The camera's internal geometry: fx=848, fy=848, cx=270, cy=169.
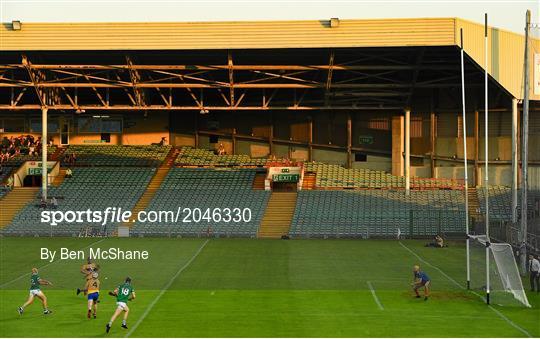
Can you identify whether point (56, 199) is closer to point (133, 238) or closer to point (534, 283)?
point (133, 238)

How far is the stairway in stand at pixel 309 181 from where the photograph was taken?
69938mm

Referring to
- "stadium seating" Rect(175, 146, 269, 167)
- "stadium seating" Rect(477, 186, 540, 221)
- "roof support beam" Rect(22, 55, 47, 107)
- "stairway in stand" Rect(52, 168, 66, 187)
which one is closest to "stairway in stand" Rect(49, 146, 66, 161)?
"stairway in stand" Rect(52, 168, 66, 187)

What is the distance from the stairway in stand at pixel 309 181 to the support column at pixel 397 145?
7022 millimetres

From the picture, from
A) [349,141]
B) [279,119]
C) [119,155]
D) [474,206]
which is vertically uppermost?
[279,119]

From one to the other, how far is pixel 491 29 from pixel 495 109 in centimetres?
1144

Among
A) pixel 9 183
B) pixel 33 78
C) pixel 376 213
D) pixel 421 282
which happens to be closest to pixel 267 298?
pixel 421 282

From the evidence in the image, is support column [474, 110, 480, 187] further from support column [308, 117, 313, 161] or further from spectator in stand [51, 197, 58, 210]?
spectator in stand [51, 197, 58, 210]

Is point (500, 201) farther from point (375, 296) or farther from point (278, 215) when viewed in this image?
point (375, 296)

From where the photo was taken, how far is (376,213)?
62062 mm

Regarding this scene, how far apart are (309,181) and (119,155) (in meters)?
17.8

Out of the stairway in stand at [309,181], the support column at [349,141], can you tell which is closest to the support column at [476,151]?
the support column at [349,141]

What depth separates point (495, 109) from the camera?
68.8 meters

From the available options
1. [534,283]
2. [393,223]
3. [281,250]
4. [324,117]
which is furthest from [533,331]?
[324,117]

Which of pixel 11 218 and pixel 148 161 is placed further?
pixel 148 161
